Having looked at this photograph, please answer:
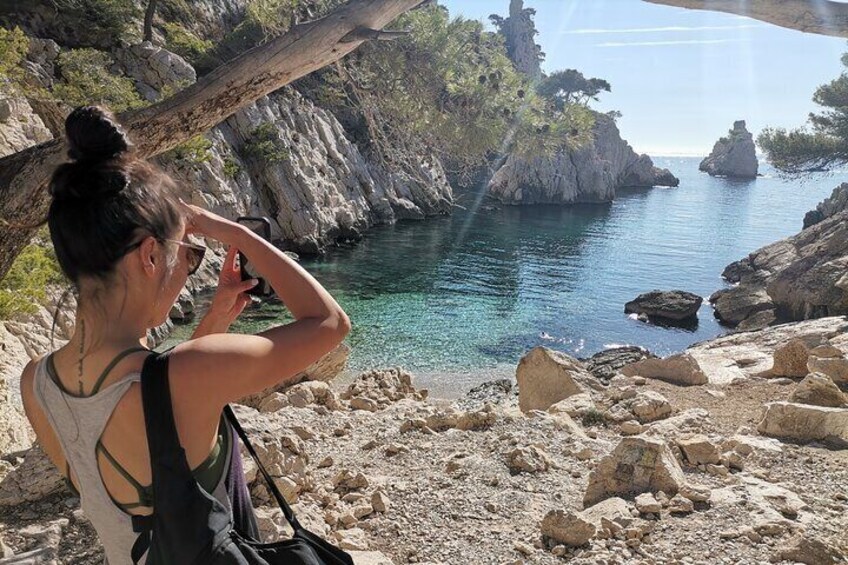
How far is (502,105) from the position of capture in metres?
8.02

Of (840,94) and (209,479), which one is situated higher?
(840,94)

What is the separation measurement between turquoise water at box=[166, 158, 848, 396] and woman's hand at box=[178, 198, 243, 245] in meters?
13.5

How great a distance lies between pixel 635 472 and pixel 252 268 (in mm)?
4583

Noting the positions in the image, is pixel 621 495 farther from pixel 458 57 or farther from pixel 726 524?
pixel 458 57

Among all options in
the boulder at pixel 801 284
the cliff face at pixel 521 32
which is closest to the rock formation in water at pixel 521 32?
the cliff face at pixel 521 32

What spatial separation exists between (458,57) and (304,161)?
89.3 ft

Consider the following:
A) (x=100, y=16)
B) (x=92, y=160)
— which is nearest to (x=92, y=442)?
(x=92, y=160)

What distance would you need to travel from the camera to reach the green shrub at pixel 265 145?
30.8 metres

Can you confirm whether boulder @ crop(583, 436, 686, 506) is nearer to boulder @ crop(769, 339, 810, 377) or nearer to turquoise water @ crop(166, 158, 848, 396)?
boulder @ crop(769, 339, 810, 377)

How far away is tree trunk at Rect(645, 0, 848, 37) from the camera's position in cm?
379

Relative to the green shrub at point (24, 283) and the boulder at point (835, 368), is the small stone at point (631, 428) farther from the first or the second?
the green shrub at point (24, 283)

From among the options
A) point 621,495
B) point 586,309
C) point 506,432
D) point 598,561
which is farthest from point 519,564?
point 586,309

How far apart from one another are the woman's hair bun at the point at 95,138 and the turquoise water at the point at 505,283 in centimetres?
1364

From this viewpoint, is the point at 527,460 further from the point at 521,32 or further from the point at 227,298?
the point at 521,32
